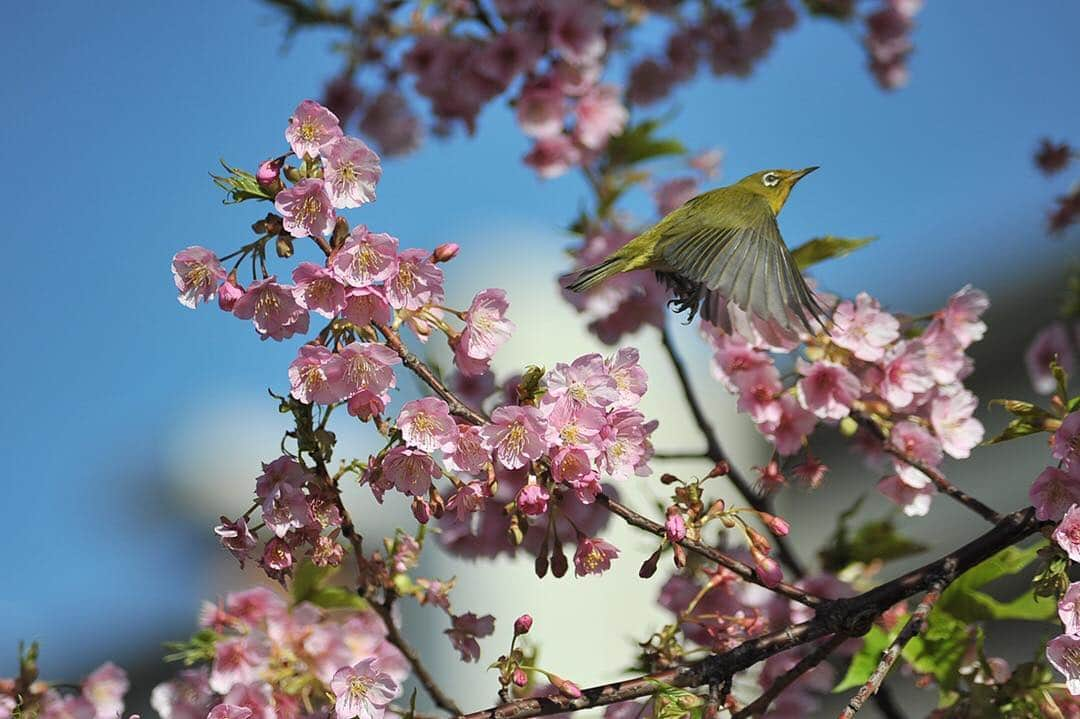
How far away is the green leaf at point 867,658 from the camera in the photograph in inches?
61.1

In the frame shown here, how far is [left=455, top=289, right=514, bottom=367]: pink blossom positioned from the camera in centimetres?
131

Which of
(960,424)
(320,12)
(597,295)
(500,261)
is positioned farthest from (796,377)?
(500,261)

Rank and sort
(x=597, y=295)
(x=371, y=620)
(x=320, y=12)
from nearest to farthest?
1. (x=371, y=620)
2. (x=597, y=295)
3. (x=320, y=12)

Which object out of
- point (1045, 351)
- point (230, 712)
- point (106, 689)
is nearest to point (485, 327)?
point (230, 712)

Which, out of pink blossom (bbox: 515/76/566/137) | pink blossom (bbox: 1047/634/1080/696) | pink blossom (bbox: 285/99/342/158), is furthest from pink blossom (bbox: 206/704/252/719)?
pink blossom (bbox: 515/76/566/137)

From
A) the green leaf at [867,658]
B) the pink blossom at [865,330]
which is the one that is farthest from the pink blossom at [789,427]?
the green leaf at [867,658]

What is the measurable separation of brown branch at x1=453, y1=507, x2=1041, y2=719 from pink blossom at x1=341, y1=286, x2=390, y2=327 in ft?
1.43

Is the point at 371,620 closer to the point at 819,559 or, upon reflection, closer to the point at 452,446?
the point at 452,446

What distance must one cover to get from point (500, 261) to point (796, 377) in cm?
1309

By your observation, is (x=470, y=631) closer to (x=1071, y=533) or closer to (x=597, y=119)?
(x=1071, y=533)

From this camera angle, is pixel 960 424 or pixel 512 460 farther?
pixel 960 424

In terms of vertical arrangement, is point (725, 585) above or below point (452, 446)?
below


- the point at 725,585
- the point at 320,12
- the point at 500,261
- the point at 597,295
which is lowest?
the point at 725,585

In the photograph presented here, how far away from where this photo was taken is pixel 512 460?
116 centimetres
